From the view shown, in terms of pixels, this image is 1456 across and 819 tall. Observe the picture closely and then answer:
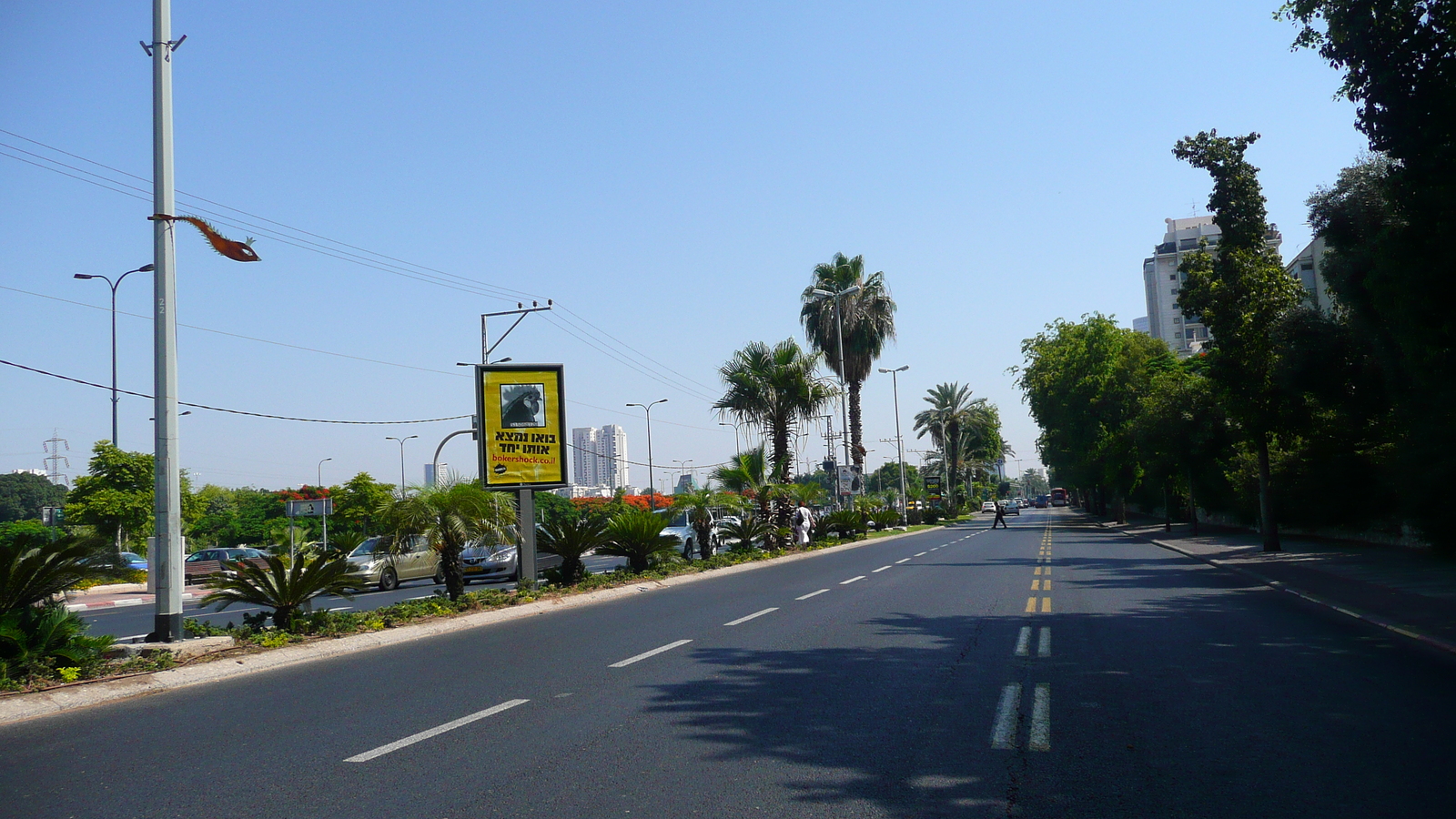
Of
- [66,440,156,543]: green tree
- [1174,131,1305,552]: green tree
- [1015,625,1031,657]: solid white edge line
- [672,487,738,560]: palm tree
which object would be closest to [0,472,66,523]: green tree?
[66,440,156,543]: green tree

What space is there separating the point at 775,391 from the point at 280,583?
77.6ft

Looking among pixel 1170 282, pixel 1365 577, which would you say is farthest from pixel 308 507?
pixel 1170 282

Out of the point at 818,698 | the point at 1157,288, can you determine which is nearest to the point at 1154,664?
the point at 818,698

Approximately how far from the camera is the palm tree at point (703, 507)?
27.8 meters

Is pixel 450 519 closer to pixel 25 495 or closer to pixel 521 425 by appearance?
pixel 521 425

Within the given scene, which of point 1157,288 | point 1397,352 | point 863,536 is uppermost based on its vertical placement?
point 1157,288

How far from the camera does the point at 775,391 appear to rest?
115ft

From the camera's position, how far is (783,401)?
116ft

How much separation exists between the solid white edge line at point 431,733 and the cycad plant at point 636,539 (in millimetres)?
13841

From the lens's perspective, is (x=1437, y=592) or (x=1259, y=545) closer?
(x=1437, y=592)

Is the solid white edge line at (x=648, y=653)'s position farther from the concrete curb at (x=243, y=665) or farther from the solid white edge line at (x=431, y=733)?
the concrete curb at (x=243, y=665)

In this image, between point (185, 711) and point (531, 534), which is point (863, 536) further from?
point (185, 711)

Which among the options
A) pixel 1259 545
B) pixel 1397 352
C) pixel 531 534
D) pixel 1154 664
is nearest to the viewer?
pixel 1154 664

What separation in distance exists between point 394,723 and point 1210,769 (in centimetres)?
566
